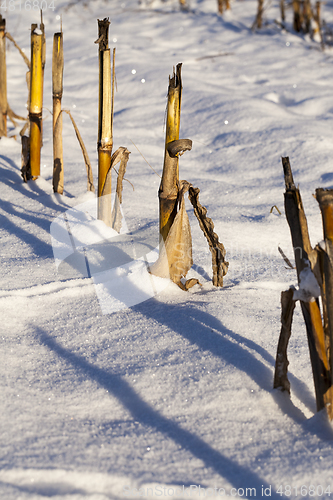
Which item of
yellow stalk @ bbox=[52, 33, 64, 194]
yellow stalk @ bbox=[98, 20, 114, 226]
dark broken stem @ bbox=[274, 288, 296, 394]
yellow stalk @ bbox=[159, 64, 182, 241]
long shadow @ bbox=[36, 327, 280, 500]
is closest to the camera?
long shadow @ bbox=[36, 327, 280, 500]

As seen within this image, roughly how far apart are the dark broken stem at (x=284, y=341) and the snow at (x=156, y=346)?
1.2 inches

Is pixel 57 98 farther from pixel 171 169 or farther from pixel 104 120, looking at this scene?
pixel 171 169

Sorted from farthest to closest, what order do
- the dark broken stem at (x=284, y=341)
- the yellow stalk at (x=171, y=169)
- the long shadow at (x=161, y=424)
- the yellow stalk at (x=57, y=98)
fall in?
the yellow stalk at (x=57, y=98)
the yellow stalk at (x=171, y=169)
the dark broken stem at (x=284, y=341)
the long shadow at (x=161, y=424)

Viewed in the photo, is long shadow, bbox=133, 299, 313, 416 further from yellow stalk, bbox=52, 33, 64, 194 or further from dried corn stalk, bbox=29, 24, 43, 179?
dried corn stalk, bbox=29, 24, 43, 179

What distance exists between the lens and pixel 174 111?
3.70 ft

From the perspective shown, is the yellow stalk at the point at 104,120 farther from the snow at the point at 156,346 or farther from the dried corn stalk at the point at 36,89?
the dried corn stalk at the point at 36,89

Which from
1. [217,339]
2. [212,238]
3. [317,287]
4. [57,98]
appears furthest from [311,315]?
[57,98]

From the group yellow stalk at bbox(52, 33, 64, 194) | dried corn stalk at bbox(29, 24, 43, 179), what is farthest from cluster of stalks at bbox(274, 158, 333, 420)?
dried corn stalk at bbox(29, 24, 43, 179)

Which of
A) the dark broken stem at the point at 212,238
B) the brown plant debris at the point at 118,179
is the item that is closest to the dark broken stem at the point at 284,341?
the dark broken stem at the point at 212,238

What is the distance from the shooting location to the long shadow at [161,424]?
0.70m

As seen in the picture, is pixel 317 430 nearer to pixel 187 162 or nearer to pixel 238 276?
pixel 238 276

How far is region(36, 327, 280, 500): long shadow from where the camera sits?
699 mm

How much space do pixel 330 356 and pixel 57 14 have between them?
18.3 feet

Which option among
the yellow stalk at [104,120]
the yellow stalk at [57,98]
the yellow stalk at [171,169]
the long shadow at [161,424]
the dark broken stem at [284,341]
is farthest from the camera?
the yellow stalk at [57,98]
